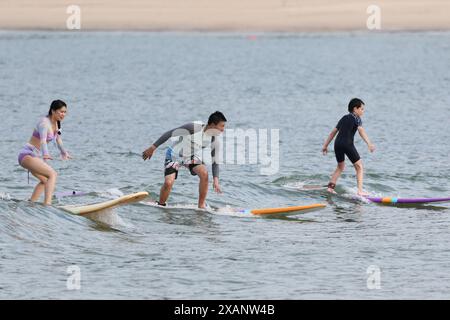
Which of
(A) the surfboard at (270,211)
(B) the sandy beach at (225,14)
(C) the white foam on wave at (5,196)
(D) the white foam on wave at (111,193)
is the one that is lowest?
(A) the surfboard at (270,211)

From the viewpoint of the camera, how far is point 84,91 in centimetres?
6588

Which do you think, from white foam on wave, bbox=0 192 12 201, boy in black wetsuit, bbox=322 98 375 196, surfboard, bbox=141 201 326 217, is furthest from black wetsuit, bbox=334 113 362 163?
white foam on wave, bbox=0 192 12 201

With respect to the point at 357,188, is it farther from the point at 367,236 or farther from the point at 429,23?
the point at 429,23

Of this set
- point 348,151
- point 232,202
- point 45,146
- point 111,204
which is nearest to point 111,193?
point 232,202

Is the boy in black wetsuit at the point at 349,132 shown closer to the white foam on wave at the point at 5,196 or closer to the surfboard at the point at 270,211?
the surfboard at the point at 270,211

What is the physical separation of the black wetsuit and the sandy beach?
9695cm

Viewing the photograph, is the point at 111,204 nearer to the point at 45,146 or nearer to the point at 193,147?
the point at 193,147

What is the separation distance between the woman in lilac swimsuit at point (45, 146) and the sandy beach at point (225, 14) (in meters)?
102

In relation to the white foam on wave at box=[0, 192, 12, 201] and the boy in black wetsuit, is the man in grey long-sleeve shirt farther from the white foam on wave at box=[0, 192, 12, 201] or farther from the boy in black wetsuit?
the boy in black wetsuit

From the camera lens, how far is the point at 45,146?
20.6 m

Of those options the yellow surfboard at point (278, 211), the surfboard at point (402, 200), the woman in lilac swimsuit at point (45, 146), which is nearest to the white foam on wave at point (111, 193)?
the yellow surfboard at point (278, 211)

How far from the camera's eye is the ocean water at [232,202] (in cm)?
1800
